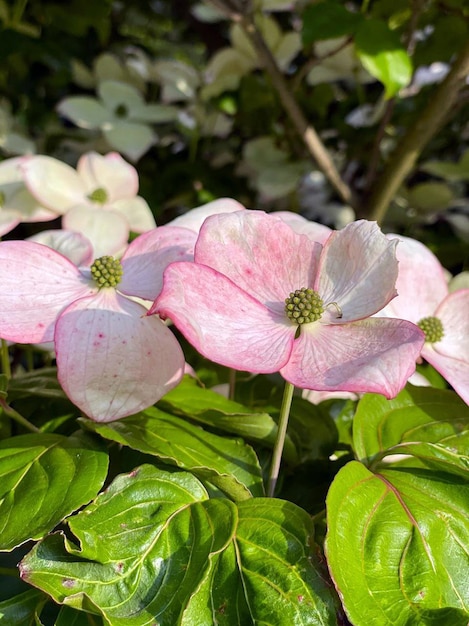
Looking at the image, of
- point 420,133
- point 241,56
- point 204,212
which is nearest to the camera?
point 204,212

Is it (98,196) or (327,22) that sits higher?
(327,22)

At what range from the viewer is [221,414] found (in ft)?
1.63

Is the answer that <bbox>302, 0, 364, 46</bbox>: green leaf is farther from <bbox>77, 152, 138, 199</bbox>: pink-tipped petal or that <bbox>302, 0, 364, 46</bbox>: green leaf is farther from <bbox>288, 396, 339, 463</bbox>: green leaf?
<bbox>288, 396, 339, 463</bbox>: green leaf

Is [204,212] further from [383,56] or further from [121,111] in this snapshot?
[121,111]

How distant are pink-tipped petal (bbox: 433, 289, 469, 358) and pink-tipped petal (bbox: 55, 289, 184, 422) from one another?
0.80 ft

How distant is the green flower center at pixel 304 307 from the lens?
0.47 meters

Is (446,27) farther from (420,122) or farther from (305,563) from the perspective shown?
(305,563)

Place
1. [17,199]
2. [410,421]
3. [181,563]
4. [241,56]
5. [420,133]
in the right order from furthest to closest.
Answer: [241,56] → [420,133] → [17,199] → [410,421] → [181,563]

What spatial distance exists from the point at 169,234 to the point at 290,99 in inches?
21.1

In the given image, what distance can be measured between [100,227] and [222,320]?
310 millimetres

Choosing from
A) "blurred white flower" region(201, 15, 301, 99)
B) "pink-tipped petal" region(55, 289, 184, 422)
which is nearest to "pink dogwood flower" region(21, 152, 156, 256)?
"pink-tipped petal" region(55, 289, 184, 422)

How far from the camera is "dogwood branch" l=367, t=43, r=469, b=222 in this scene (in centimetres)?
87

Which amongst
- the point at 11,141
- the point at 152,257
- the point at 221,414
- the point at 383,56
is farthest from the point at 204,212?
the point at 11,141

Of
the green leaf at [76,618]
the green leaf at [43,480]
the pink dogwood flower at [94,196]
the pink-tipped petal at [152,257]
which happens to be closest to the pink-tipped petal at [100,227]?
the pink dogwood flower at [94,196]
